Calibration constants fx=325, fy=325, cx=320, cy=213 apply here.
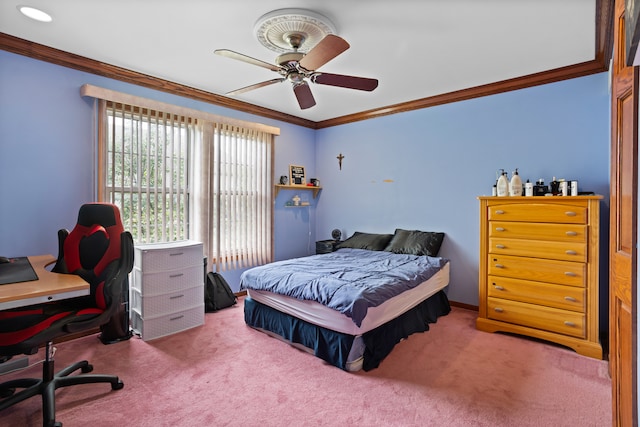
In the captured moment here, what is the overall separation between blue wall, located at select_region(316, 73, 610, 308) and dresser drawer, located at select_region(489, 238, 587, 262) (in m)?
0.46

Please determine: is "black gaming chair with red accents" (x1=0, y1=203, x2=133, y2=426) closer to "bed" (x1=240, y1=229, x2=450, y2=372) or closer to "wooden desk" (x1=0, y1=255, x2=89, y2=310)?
"wooden desk" (x1=0, y1=255, x2=89, y2=310)

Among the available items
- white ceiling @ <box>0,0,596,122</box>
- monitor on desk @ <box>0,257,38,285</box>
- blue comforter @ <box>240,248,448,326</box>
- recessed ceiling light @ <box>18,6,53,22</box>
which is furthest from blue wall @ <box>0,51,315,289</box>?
blue comforter @ <box>240,248,448,326</box>

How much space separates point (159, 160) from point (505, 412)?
3737 mm

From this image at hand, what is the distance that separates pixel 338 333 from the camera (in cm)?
245

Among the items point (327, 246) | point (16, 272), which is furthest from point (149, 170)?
point (327, 246)

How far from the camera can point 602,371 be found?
2.42 meters

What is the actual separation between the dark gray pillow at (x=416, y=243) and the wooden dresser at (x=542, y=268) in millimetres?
712

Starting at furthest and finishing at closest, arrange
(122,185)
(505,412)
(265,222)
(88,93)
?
(265,222), (122,185), (88,93), (505,412)

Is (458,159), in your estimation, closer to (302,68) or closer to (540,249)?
(540,249)

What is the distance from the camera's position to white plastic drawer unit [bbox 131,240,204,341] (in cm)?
297

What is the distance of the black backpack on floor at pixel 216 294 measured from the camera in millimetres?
3721

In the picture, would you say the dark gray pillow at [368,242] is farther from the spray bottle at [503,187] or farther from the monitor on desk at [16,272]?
the monitor on desk at [16,272]

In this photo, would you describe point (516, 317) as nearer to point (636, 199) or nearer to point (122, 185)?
point (636, 199)

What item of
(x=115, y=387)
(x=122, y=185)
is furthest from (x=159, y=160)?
(x=115, y=387)
